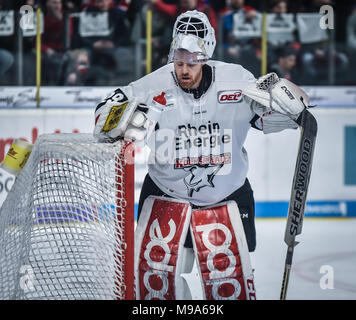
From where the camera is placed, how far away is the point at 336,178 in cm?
518

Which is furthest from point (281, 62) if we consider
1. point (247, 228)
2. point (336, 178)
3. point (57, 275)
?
point (57, 275)

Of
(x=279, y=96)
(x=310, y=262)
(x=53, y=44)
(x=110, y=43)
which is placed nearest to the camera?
(x=279, y=96)

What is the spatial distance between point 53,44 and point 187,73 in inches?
108

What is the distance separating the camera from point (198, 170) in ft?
8.28

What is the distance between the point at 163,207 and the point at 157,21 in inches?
107

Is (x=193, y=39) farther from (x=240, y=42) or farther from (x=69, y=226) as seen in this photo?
(x=240, y=42)

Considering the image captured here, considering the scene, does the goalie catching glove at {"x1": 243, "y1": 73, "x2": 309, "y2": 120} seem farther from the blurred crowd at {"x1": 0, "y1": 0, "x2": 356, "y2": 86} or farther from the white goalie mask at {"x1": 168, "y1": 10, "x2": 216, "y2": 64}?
the blurred crowd at {"x1": 0, "y1": 0, "x2": 356, "y2": 86}

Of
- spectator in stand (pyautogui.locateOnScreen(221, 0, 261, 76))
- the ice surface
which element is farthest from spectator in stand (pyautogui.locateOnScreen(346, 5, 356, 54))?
the ice surface

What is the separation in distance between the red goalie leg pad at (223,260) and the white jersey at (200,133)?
0.11 metres

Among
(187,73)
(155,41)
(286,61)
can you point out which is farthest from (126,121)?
(286,61)

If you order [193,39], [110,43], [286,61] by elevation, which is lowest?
[286,61]

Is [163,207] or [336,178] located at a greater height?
[163,207]
